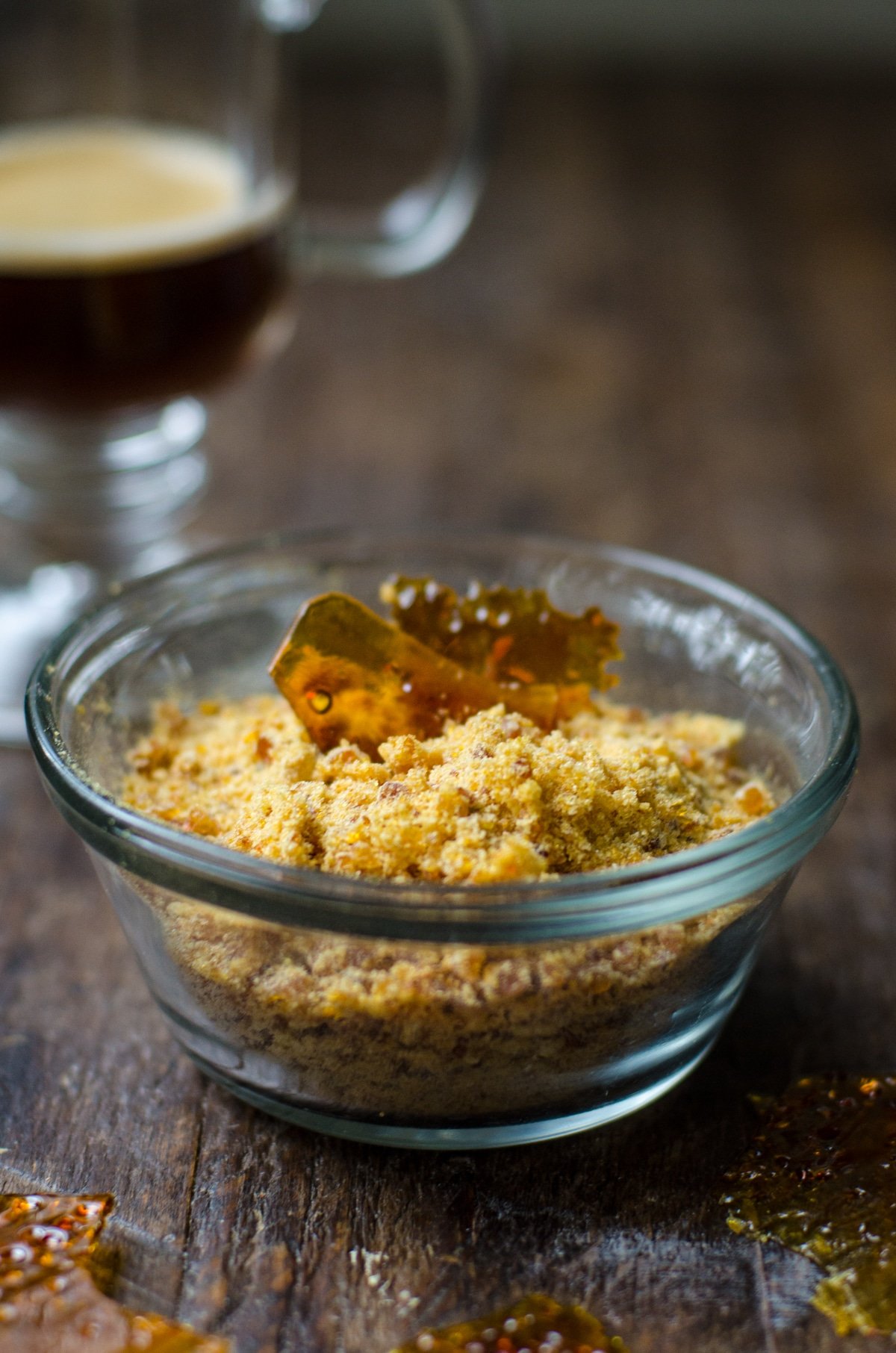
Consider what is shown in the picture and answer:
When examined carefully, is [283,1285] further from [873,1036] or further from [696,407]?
[696,407]

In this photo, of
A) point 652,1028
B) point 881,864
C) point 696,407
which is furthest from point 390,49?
point 652,1028

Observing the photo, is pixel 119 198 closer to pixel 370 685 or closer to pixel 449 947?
pixel 370 685

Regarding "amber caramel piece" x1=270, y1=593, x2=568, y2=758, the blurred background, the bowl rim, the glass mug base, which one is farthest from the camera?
the blurred background

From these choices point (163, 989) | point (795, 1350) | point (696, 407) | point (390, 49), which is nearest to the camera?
point (795, 1350)

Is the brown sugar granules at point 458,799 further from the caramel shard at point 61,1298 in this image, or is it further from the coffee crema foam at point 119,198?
the coffee crema foam at point 119,198

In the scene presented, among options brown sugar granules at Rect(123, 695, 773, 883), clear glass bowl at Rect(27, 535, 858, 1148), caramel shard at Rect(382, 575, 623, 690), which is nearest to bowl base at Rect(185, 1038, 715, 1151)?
clear glass bowl at Rect(27, 535, 858, 1148)

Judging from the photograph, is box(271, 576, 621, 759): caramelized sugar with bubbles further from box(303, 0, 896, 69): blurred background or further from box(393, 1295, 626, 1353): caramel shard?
box(303, 0, 896, 69): blurred background

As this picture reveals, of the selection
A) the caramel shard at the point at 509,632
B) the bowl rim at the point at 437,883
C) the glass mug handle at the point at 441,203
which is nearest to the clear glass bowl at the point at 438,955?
the bowl rim at the point at 437,883
